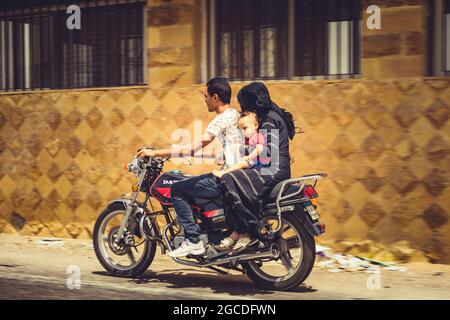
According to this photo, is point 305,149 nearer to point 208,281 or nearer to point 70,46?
point 208,281

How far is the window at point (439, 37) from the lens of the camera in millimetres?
10008

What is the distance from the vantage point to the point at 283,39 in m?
11.3

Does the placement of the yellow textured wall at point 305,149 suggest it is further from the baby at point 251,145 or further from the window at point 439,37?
the baby at point 251,145

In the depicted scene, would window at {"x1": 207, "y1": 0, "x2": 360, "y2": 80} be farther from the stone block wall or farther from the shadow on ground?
the shadow on ground

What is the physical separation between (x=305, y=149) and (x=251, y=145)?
242cm

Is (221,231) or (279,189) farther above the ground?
(279,189)

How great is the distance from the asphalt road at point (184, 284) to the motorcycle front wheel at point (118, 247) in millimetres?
118

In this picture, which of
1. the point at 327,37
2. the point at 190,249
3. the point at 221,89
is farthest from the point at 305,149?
the point at 190,249

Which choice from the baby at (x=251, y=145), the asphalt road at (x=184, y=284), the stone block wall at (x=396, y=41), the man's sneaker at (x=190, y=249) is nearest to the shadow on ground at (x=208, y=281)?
the asphalt road at (x=184, y=284)

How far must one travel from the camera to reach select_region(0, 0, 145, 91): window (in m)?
12.5

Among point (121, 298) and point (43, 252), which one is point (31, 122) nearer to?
point (43, 252)

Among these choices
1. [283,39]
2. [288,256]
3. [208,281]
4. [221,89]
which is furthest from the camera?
[283,39]

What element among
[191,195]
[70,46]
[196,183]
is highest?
[70,46]

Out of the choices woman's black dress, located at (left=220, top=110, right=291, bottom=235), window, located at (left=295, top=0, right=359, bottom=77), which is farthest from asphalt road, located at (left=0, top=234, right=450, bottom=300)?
window, located at (left=295, top=0, right=359, bottom=77)
